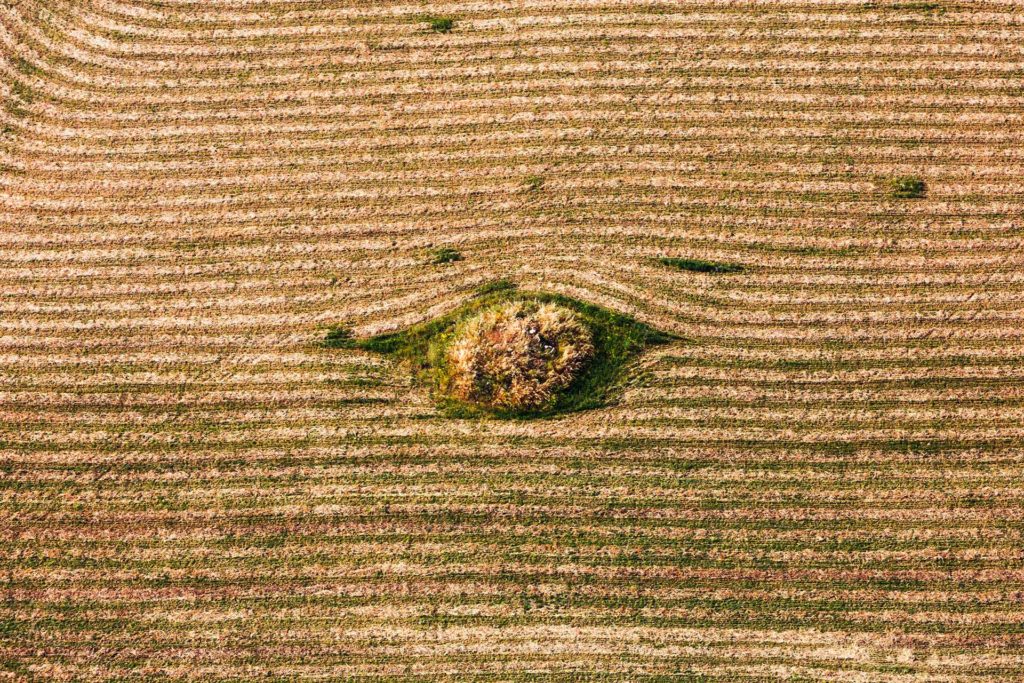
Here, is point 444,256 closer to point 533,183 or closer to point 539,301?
point 539,301

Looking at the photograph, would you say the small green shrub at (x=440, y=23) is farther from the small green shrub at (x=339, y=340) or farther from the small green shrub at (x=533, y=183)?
the small green shrub at (x=339, y=340)

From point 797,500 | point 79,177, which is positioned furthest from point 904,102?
point 79,177

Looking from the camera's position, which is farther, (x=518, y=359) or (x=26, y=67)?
(x=26, y=67)

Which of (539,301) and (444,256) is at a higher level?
(444,256)

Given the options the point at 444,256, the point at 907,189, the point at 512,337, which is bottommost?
the point at 512,337

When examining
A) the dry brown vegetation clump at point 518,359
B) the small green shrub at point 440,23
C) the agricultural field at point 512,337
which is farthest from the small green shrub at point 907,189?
the small green shrub at point 440,23

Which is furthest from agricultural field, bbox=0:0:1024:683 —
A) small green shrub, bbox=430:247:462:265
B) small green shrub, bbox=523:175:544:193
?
small green shrub, bbox=523:175:544:193

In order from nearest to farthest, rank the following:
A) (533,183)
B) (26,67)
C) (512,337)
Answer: (512,337) → (533,183) → (26,67)

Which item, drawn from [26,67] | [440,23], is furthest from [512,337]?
[26,67]
